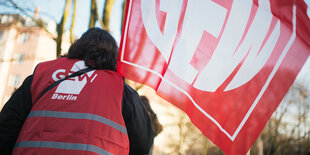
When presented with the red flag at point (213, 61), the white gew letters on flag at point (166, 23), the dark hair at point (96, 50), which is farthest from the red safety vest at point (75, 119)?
the white gew letters on flag at point (166, 23)

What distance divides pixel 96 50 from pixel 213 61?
101 cm

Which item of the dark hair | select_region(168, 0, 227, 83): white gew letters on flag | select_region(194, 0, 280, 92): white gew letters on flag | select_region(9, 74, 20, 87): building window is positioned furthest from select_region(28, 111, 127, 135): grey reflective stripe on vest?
select_region(9, 74, 20, 87): building window

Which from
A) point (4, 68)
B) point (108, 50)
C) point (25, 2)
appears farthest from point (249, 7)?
point (4, 68)

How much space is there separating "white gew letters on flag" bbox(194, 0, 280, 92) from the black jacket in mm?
688

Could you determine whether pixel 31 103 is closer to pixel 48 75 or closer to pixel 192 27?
pixel 48 75

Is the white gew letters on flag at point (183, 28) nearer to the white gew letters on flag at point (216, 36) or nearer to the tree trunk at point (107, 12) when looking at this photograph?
the white gew letters on flag at point (216, 36)

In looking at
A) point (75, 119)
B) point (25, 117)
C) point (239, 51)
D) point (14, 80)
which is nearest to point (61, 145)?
point (75, 119)

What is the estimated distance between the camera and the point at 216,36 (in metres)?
2.57

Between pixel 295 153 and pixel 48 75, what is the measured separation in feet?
97.1

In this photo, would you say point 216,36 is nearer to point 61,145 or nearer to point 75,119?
point 75,119

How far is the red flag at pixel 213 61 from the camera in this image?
2.38 metres

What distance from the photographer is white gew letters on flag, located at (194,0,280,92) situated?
8.23 feet

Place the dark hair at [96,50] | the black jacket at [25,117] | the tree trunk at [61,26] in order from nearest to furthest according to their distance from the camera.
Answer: the black jacket at [25,117], the dark hair at [96,50], the tree trunk at [61,26]

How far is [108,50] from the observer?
2.09m
